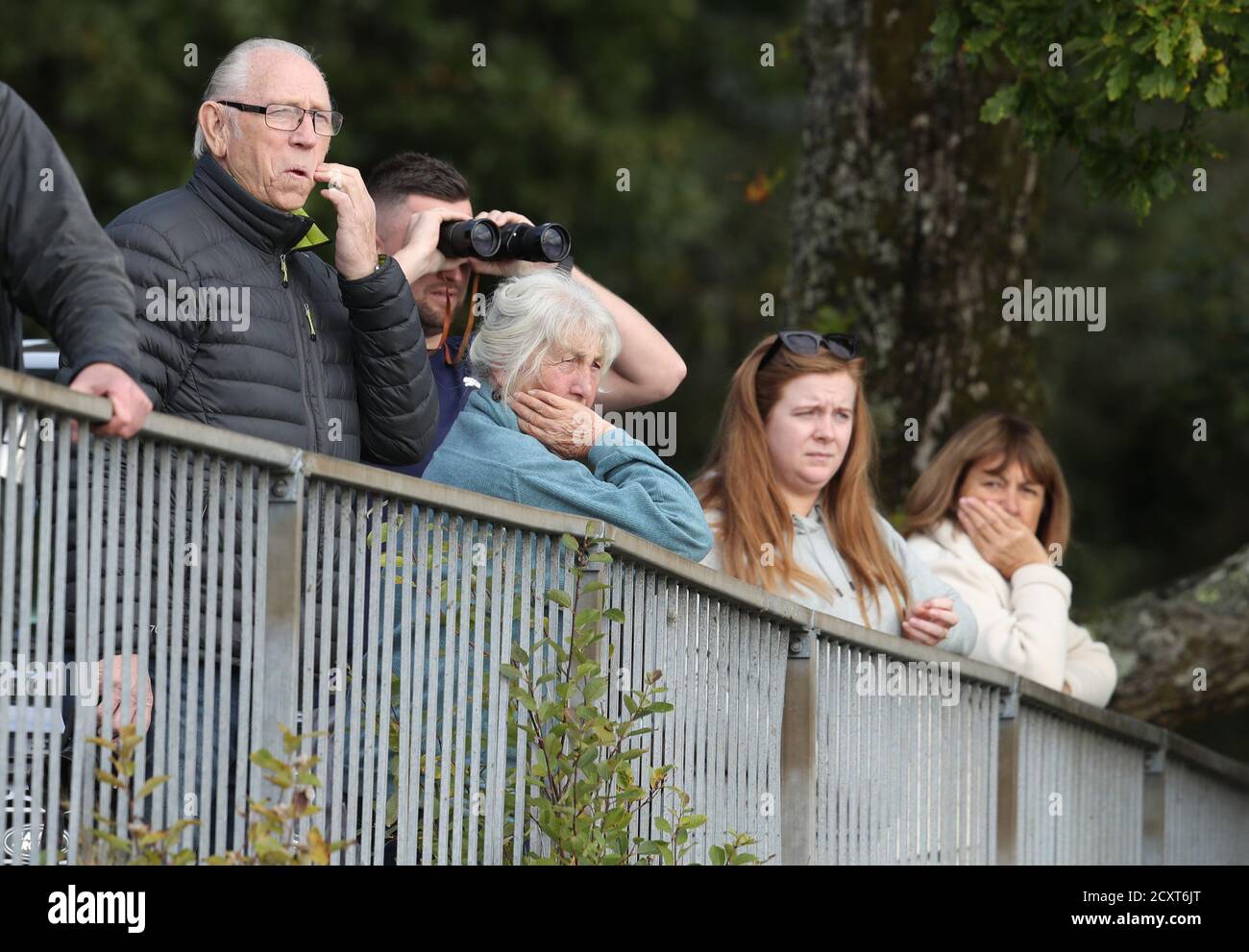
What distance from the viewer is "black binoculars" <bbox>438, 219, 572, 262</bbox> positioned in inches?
209

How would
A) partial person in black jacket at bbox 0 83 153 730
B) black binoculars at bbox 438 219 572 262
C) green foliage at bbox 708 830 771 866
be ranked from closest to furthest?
partial person in black jacket at bbox 0 83 153 730 → green foliage at bbox 708 830 771 866 → black binoculars at bbox 438 219 572 262

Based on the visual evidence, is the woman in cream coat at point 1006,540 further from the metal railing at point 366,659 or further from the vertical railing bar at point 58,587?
the vertical railing bar at point 58,587

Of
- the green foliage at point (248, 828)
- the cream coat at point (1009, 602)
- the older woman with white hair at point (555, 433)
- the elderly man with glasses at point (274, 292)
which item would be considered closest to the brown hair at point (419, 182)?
the older woman with white hair at point (555, 433)

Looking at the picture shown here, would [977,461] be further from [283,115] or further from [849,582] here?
[283,115]

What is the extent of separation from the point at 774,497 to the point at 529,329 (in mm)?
1150

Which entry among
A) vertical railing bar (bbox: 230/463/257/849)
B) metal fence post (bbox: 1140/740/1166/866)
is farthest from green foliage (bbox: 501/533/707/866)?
metal fence post (bbox: 1140/740/1166/866)

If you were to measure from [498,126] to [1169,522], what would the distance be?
22.2 ft

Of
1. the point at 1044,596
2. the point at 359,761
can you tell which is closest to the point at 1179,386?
the point at 1044,596

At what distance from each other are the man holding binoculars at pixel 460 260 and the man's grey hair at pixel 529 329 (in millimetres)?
193

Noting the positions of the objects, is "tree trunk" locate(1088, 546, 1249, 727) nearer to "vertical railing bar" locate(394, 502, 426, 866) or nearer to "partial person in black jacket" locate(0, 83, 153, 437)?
"vertical railing bar" locate(394, 502, 426, 866)

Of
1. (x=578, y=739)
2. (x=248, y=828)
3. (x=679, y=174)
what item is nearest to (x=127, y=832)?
(x=248, y=828)

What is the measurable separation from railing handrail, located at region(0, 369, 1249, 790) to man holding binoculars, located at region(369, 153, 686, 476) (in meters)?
0.75

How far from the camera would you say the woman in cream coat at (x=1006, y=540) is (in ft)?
22.2

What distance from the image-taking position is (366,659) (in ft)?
12.6
